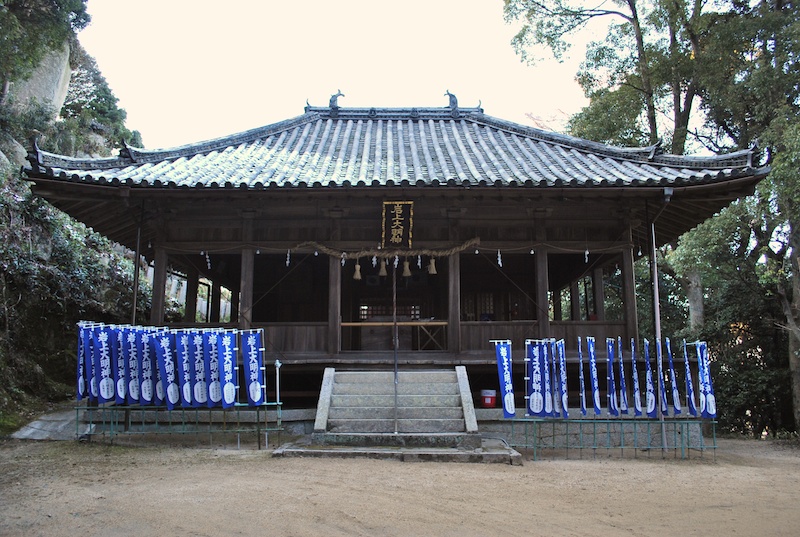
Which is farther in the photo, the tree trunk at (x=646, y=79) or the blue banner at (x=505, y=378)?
the tree trunk at (x=646, y=79)

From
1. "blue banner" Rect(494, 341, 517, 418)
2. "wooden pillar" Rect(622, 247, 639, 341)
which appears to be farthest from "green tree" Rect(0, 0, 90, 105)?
"wooden pillar" Rect(622, 247, 639, 341)

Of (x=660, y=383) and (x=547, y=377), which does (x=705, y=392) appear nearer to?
(x=660, y=383)

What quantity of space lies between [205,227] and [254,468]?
21.9 feet

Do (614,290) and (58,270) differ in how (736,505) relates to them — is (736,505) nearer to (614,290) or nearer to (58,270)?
(58,270)

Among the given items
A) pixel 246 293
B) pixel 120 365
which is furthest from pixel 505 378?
pixel 120 365

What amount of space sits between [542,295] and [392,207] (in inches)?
144

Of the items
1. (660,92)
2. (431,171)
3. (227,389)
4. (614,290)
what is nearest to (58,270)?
(227,389)

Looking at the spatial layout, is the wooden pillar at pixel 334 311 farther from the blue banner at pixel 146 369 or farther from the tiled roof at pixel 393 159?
the blue banner at pixel 146 369

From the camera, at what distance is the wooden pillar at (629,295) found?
38.7ft

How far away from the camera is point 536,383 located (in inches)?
359

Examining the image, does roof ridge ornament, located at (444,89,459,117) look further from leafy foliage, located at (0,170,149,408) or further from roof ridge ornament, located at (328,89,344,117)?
Result: leafy foliage, located at (0,170,149,408)

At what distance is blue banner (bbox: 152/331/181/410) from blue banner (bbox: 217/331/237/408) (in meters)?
0.82

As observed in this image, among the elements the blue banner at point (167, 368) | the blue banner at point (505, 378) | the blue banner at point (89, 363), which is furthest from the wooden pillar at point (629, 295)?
the blue banner at point (89, 363)

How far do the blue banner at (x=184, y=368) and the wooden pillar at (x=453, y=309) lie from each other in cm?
521
